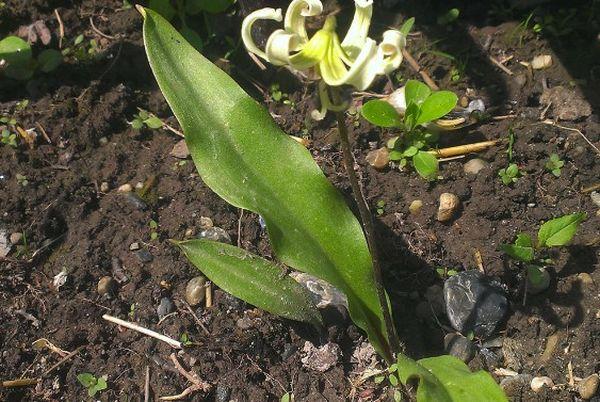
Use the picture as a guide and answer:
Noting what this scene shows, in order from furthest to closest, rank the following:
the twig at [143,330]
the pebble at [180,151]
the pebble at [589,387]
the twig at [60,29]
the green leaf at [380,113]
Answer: the twig at [60,29], the pebble at [180,151], the green leaf at [380,113], the twig at [143,330], the pebble at [589,387]

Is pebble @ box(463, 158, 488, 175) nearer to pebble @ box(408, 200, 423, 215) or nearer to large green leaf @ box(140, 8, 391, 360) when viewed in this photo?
pebble @ box(408, 200, 423, 215)

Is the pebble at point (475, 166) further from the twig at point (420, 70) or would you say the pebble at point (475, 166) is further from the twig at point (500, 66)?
→ the twig at point (500, 66)

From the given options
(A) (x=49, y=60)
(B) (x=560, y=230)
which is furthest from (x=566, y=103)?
(A) (x=49, y=60)

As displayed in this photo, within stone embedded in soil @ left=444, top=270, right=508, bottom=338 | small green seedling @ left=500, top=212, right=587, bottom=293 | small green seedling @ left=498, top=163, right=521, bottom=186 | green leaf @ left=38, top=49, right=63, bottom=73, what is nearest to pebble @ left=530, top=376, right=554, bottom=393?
stone embedded in soil @ left=444, top=270, right=508, bottom=338

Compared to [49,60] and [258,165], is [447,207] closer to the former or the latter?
[258,165]

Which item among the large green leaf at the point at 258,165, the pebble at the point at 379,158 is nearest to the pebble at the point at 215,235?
the large green leaf at the point at 258,165

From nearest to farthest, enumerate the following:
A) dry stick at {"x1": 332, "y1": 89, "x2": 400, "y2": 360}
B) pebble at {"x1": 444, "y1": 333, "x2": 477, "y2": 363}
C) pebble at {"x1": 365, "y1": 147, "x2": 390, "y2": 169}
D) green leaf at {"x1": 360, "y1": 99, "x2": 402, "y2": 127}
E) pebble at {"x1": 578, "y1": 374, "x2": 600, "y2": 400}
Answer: dry stick at {"x1": 332, "y1": 89, "x2": 400, "y2": 360}, pebble at {"x1": 578, "y1": 374, "x2": 600, "y2": 400}, pebble at {"x1": 444, "y1": 333, "x2": 477, "y2": 363}, green leaf at {"x1": 360, "y1": 99, "x2": 402, "y2": 127}, pebble at {"x1": 365, "y1": 147, "x2": 390, "y2": 169}
